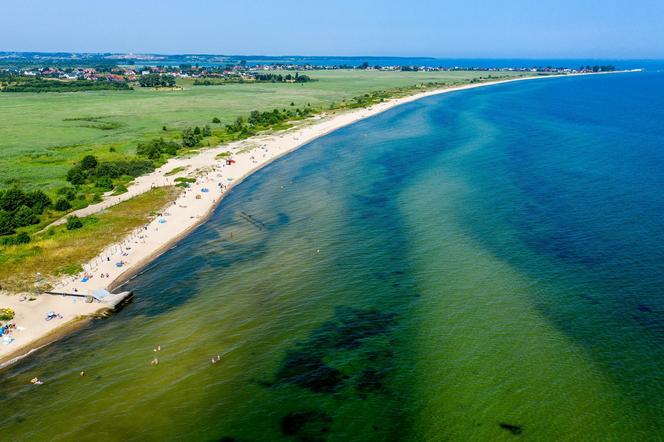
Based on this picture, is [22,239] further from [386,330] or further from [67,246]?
[386,330]

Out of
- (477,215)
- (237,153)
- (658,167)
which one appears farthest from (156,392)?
(658,167)

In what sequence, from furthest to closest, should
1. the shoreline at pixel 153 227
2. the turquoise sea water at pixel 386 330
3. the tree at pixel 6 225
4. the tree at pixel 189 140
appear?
the tree at pixel 189 140 → the tree at pixel 6 225 → the shoreline at pixel 153 227 → the turquoise sea water at pixel 386 330

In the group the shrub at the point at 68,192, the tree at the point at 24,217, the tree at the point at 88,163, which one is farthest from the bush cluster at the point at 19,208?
the tree at the point at 88,163

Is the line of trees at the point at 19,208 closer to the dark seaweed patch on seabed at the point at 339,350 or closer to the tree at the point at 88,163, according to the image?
the tree at the point at 88,163

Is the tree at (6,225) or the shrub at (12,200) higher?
the shrub at (12,200)

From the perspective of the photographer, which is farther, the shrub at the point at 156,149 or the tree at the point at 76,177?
the shrub at the point at 156,149

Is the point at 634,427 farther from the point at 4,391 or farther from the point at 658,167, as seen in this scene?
the point at 658,167
